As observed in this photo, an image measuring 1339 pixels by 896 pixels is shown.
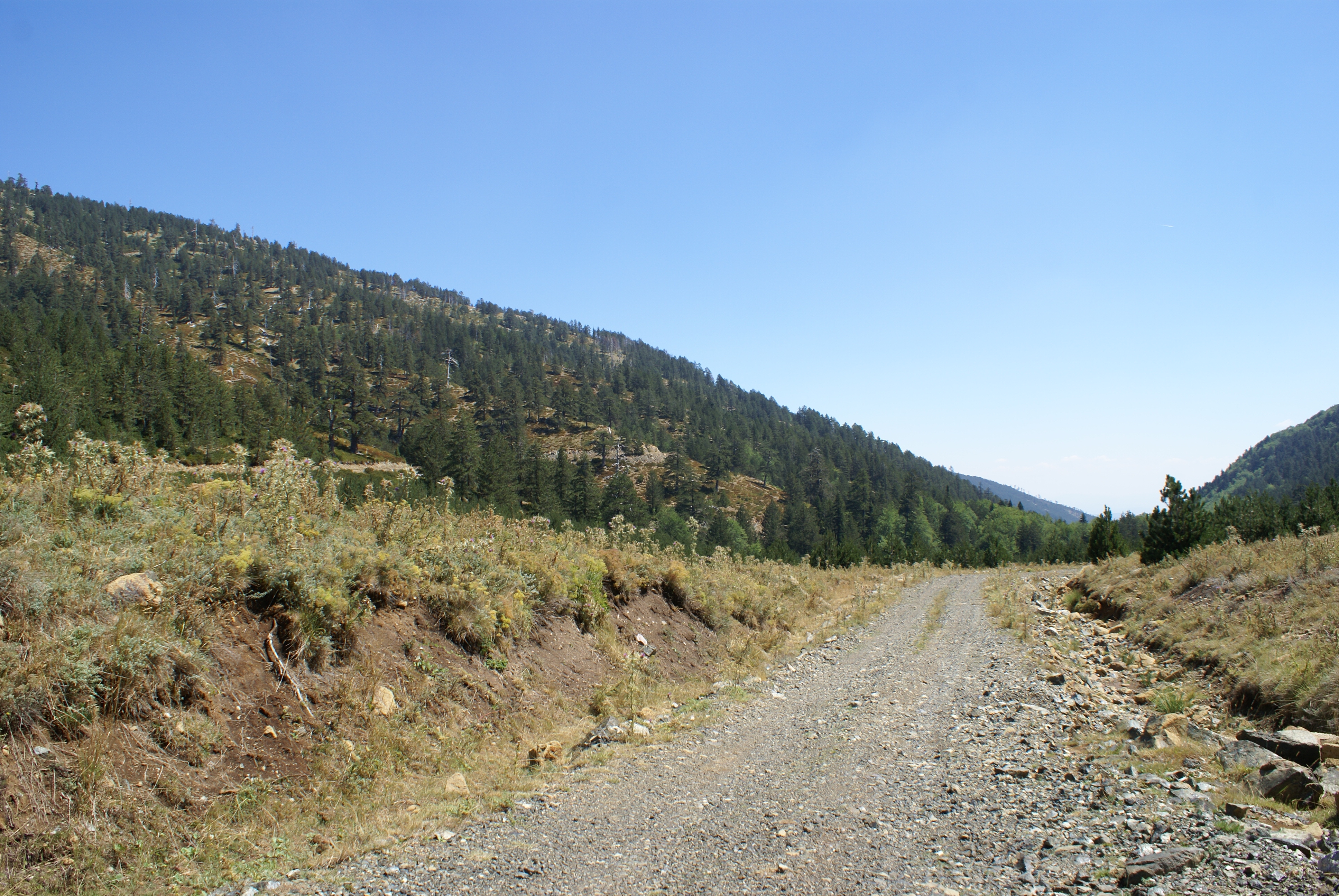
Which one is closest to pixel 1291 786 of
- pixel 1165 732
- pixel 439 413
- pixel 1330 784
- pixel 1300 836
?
pixel 1330 784

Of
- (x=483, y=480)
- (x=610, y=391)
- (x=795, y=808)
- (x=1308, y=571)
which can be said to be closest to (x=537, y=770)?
(x=795, y=808)

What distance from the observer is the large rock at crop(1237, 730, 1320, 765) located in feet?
18.2

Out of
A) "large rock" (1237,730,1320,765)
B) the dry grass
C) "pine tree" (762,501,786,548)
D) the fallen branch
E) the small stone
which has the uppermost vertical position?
the dry grass

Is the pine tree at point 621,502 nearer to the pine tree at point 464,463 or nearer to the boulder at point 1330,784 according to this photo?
the pine tree at point 464,463

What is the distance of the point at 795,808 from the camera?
18.0ft

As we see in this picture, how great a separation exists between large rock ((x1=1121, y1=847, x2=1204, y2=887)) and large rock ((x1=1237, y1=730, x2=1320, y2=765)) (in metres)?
Answer: 2.71

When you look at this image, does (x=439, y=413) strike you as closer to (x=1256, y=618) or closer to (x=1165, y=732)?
(x=1256, y=618)

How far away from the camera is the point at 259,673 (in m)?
5.72

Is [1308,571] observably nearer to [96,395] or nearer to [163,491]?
[163,491]

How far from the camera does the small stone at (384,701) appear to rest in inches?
247

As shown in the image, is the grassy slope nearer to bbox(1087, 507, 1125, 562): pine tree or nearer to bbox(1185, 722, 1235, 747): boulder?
bbox(1185, 722, 1235, 747): boulder

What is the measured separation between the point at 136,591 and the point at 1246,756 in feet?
33.3

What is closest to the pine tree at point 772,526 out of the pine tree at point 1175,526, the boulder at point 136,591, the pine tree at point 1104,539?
the pine tree at point 1104,539

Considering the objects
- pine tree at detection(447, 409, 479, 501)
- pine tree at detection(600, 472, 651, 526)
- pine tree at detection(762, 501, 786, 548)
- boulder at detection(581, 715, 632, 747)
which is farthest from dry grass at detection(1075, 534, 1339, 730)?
pine tree at detection(762, 501, 786, 548)
